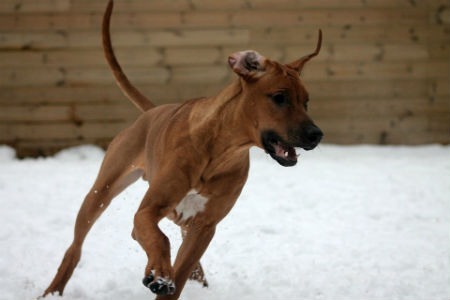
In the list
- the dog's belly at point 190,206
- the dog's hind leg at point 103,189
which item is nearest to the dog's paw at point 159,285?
the dog's belly at point 190,206

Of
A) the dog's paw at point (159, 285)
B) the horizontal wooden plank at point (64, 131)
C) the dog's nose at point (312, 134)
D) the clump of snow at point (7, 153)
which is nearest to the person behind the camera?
the dog's paw at point (159, 285)

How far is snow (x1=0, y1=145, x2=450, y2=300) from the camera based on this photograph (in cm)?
430

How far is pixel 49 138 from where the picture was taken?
834 centimetres

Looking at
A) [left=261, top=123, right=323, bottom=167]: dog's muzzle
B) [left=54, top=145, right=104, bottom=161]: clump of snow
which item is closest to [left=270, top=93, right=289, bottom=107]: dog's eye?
[left=261, top=123, right=323, bottom=167]: dog's muzzle

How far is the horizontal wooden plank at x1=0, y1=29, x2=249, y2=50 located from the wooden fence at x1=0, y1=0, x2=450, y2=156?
1cm

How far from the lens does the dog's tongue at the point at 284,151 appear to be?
10.5 ft

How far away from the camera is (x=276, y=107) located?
10.5 ft

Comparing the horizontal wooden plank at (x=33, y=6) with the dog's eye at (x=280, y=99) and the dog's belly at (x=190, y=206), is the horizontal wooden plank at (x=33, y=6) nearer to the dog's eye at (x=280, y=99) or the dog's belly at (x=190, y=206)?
the dog's belly at (x=190, y=206)

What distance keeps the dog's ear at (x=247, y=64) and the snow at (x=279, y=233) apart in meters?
1.41

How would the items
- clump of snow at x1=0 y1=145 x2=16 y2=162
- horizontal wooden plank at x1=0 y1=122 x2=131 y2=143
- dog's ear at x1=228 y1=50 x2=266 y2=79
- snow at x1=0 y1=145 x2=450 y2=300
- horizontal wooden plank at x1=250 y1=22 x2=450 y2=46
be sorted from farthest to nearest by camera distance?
horizontal wooden plank at x1=250 y1=22 x2=450 y2=46, horizontal wooden plank at x1=0 y1=122 x2=131 y2=143, clump of snow at x1=0 y1=145 x2=16 y2=162, snow at x1=0 y1=145 x2=450 y2=300, dog's ear at x1=228 y1=50 x2=266 y2=79

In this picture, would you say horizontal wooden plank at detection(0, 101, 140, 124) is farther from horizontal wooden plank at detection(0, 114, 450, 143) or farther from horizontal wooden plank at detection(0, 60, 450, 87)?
horizontal wooden plank at detection(0, 60, 450, 87)

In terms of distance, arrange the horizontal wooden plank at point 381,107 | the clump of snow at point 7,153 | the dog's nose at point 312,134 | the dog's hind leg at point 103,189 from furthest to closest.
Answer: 1. the horizontal wooden plank at point 381,107
2. the clump of snow at point 7,153
3. the dog's hind leg at point 103,189
4. the dog's nose at point 312,134

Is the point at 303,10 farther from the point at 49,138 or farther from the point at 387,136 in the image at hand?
the point at 49,138

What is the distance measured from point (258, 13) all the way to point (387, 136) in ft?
7.21
